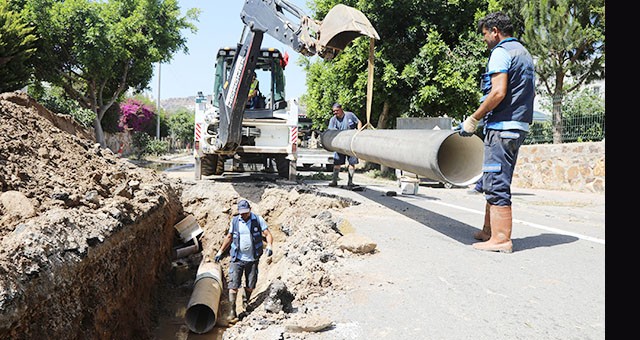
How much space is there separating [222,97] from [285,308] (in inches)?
232

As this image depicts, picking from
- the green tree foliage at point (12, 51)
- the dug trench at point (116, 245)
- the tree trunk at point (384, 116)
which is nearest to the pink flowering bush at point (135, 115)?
the green tree foliage at point (12, 51)

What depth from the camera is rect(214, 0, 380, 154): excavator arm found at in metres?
6.39

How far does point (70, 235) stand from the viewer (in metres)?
3.94

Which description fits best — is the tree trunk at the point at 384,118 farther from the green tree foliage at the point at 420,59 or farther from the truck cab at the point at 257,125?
the truck cab at the point at 257,125

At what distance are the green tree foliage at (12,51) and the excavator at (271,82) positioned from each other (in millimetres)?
7358

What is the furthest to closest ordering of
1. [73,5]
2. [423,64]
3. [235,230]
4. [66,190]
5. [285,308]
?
[73,5], [423,64], [235,230], [66,190], [285,308]

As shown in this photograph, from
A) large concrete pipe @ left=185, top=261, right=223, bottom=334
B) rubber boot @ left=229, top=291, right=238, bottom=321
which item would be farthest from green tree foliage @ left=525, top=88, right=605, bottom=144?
large concrete pipe @ left=185, top=261, right=223, bottom=334

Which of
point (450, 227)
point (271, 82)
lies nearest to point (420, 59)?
point (271, 82)

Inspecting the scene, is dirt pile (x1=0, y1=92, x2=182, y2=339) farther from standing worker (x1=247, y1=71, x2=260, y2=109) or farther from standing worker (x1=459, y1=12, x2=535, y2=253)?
standing worker (x1=247, y1=71, x2=260, y2=109)

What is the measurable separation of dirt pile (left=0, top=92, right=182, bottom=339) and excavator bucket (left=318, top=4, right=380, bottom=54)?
3.32 meters

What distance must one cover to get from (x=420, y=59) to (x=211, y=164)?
782cm

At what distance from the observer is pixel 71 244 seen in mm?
3844

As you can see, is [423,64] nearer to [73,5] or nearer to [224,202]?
[224,202]
